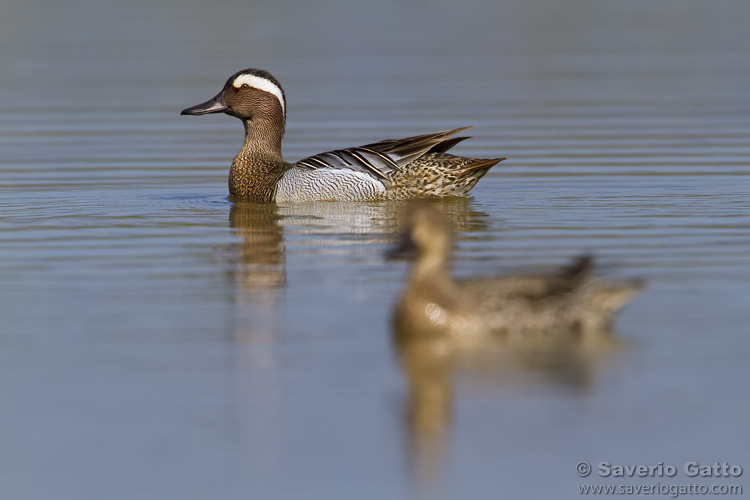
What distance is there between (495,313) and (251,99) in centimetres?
714

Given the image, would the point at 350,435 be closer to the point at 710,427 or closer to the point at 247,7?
the point at 710,427

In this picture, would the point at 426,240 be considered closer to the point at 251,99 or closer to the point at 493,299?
the point at 493,299

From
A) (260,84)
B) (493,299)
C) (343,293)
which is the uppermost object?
(260,84)

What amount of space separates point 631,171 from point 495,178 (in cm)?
143

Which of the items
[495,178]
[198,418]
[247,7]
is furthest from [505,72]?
[198,418]

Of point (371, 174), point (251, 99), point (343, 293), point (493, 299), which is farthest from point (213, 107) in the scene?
point (493, 299)

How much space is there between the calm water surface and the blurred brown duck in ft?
0.78

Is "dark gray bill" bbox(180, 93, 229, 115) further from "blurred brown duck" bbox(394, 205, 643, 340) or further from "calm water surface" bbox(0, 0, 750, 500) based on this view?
"blurred brown duck" bbox(394, 205, 643, 340)

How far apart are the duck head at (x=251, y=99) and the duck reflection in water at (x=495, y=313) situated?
6.55 m

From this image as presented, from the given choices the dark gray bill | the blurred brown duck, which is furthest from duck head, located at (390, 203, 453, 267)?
the dark gray bill

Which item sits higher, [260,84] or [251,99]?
[260,84]

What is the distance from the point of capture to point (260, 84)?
14.8 m

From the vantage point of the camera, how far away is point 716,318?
28.8 ft

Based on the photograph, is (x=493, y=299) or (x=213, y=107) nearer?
(x=493, y=299)
